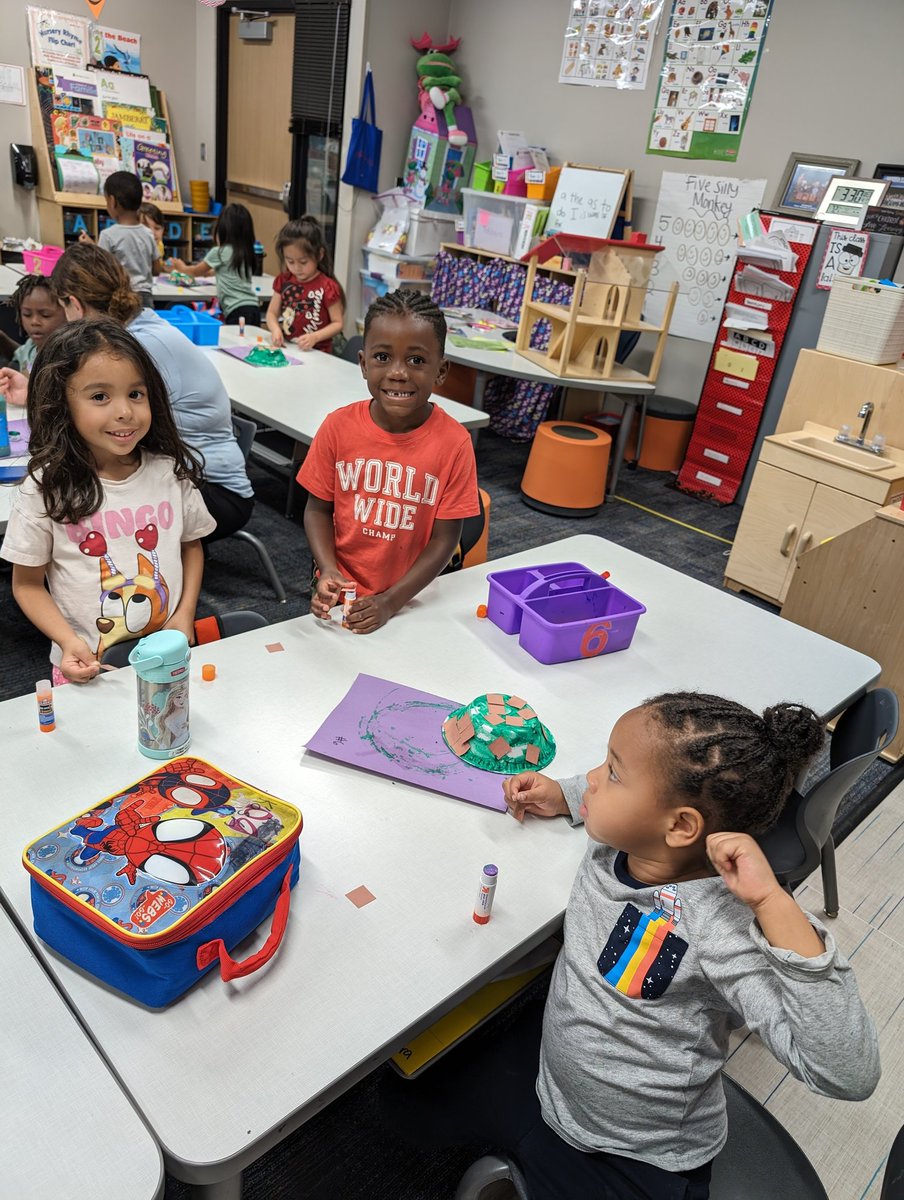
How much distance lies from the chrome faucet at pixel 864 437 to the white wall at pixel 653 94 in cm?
142

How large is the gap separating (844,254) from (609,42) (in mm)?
2108

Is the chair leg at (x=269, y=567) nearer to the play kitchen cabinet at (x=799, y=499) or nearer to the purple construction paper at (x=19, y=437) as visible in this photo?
the purple construction paper at (x=19, y=437)

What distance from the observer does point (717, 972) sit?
840 millimetres

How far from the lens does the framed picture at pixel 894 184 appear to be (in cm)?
361

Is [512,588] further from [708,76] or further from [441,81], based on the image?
[441,81]

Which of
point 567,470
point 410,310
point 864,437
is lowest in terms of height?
point 567,470

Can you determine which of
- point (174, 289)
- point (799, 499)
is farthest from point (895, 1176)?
point (174, 289)

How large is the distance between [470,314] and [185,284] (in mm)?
1739

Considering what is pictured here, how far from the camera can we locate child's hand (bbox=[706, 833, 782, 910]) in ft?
2.64

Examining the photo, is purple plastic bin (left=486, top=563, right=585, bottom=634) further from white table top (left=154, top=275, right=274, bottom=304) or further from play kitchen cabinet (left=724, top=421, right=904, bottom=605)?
white table top (left=154, top=275, right=274, bottom=304)

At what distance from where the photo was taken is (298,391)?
311 centimetres

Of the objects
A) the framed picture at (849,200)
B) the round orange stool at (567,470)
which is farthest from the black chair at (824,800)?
the framed picture at (849,200)

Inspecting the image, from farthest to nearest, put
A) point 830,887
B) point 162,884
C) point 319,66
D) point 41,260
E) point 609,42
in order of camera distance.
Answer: point 319,66 → point 609,42 → point 41,260 → point 830,887 → point 162,884

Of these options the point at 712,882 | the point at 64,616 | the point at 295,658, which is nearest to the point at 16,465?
the point at 64,616
